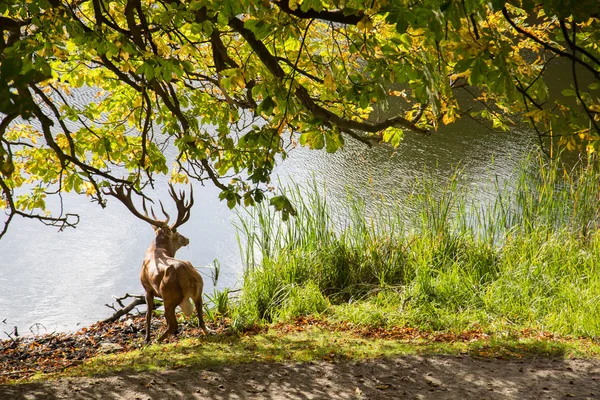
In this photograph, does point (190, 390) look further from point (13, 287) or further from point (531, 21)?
point (531, 21)

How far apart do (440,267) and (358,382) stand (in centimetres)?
309

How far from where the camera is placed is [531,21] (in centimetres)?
2319

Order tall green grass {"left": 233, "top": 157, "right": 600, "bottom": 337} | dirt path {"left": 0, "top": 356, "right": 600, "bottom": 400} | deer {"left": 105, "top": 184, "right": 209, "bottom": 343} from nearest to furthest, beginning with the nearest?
dirt path {"left": 0, "top": 356, "right": 600, "bottom": 400} < deer {"left": 105, "top": 184, "right": 209, "bottom": 343} < tall green grass {"left": 233, "top": 157, "right": 600, "bottom": 337}

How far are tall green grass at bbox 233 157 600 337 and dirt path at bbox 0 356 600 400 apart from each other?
1.13 metres

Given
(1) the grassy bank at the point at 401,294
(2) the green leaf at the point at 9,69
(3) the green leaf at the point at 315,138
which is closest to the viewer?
(2) the green leaf at the point at 9,69

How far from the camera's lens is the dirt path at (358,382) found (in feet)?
15.0

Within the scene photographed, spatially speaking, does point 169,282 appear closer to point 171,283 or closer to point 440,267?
point 171,283

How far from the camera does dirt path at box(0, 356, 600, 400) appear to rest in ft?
15.0

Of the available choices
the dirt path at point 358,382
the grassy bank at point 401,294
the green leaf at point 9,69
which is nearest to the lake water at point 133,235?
the grassy bank at point 401,294

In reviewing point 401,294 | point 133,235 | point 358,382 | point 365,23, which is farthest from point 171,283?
point 133,235

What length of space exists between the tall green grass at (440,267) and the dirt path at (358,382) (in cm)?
113

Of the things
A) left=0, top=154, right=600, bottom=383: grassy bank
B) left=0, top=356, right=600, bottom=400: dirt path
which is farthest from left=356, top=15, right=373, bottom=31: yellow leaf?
left=0, top=154, right=600, bottom=383: grassy bank

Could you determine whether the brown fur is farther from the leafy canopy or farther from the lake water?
the lake water

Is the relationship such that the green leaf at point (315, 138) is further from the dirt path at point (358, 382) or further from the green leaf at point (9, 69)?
the green leaf at point (9, 69)
